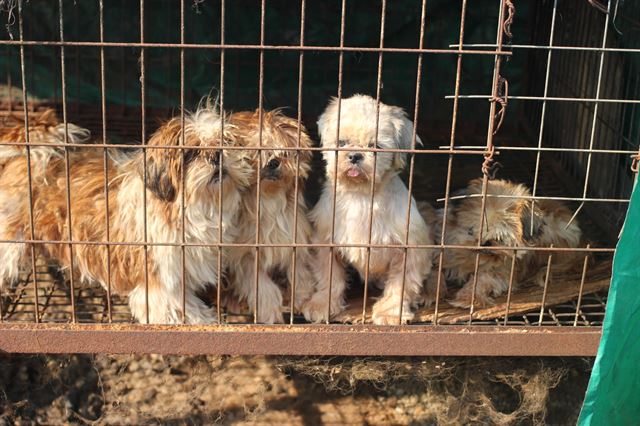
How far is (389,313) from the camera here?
4.38m

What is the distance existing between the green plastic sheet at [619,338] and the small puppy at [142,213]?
6.10 feet

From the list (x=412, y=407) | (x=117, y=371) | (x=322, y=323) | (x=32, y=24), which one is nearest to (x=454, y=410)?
(x=412, y=407)

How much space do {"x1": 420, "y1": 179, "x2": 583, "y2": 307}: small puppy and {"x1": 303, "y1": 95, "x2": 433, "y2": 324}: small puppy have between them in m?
0.27

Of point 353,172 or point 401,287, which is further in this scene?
point 401,287

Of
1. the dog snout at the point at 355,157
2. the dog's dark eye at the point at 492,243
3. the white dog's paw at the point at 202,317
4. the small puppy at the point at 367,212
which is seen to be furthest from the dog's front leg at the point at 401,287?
the white dog's paw at the point at 202,317

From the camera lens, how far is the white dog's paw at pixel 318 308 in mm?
4426

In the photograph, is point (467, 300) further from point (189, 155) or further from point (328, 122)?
point (189, 155)

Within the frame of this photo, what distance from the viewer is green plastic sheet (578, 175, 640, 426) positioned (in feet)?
11.5

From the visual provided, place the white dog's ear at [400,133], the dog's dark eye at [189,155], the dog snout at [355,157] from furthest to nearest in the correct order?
the white dog's ear at [400,133], the dog snout at [355,157], the dog's dark eye at [189,155]

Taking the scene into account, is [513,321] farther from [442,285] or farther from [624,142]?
[624,142]

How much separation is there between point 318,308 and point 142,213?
3.55 ft

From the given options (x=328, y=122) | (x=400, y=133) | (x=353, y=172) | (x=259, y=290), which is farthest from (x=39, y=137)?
(x=400, y=133)

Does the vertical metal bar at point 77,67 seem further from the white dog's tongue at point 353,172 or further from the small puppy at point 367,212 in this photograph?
the white dog's tongue at point 353,172

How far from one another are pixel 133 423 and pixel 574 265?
9.97ft
